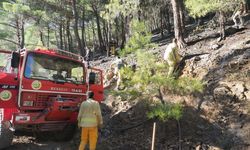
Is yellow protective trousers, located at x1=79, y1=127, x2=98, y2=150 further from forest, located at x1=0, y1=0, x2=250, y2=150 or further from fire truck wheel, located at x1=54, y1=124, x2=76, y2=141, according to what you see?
fire truck wheel, located at x1=54, y1=124, x2=76, y2=141

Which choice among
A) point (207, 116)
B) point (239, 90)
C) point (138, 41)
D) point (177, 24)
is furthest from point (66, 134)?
point (177, 24)

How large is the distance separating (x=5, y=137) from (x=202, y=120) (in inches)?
205

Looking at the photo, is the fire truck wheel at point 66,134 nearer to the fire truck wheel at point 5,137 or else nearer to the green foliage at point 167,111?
the fire truck wheel at point 5,137

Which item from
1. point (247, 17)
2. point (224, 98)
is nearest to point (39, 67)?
point (224, 98)

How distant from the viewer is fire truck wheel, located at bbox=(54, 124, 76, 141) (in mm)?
9420

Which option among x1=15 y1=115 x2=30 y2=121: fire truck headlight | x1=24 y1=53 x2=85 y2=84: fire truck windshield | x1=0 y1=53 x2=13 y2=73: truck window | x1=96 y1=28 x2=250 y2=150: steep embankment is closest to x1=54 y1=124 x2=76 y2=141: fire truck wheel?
x1=96 y1=28 x2=250 y2=150: steep embankment

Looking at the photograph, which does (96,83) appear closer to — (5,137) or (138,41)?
(138,41)

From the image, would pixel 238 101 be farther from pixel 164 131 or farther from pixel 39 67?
pixel 39 67

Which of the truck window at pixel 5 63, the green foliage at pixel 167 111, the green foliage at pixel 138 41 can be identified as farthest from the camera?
the green foliage at pixel 138 41

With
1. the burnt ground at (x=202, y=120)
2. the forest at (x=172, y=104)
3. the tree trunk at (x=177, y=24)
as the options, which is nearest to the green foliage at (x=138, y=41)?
the forest at (x=172, y=104)

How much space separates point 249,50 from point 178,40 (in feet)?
13.0

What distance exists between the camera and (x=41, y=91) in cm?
838

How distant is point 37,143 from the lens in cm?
936

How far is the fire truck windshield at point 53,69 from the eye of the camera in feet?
27.3
